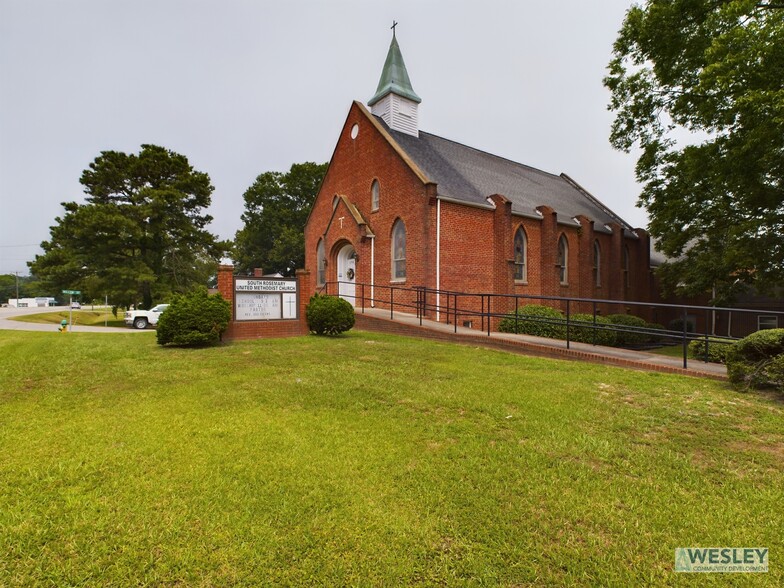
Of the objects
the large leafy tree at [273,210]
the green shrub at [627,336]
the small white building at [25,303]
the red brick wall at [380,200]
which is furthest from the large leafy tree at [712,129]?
the small white building at [25,303]

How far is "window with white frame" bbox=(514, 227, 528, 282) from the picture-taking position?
64.8 ft

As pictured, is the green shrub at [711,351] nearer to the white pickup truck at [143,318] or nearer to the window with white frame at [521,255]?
the window with white frame at [521,255]

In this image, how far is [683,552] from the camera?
247 cm

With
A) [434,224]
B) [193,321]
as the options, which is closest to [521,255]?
[434,224]

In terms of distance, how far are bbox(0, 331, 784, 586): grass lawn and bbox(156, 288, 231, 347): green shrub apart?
351 cm

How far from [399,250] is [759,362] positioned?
13317mm

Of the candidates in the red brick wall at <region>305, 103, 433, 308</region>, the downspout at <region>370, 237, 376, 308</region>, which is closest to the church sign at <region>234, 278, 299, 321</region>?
the red brick wall at <region>305, 103, 433, 308</region>

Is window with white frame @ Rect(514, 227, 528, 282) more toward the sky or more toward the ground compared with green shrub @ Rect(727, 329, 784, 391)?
more toward the sky

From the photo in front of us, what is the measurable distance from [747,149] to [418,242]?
33.6 ft

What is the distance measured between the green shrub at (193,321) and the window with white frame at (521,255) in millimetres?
13942

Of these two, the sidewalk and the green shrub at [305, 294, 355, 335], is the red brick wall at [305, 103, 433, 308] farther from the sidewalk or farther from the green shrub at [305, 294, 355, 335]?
the green shrub at [305, 294, 355, 335]

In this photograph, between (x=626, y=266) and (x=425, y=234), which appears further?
(x=626, y=266)

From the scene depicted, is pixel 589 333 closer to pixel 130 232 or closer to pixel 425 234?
pixel 425 234

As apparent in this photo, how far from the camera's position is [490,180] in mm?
21656
